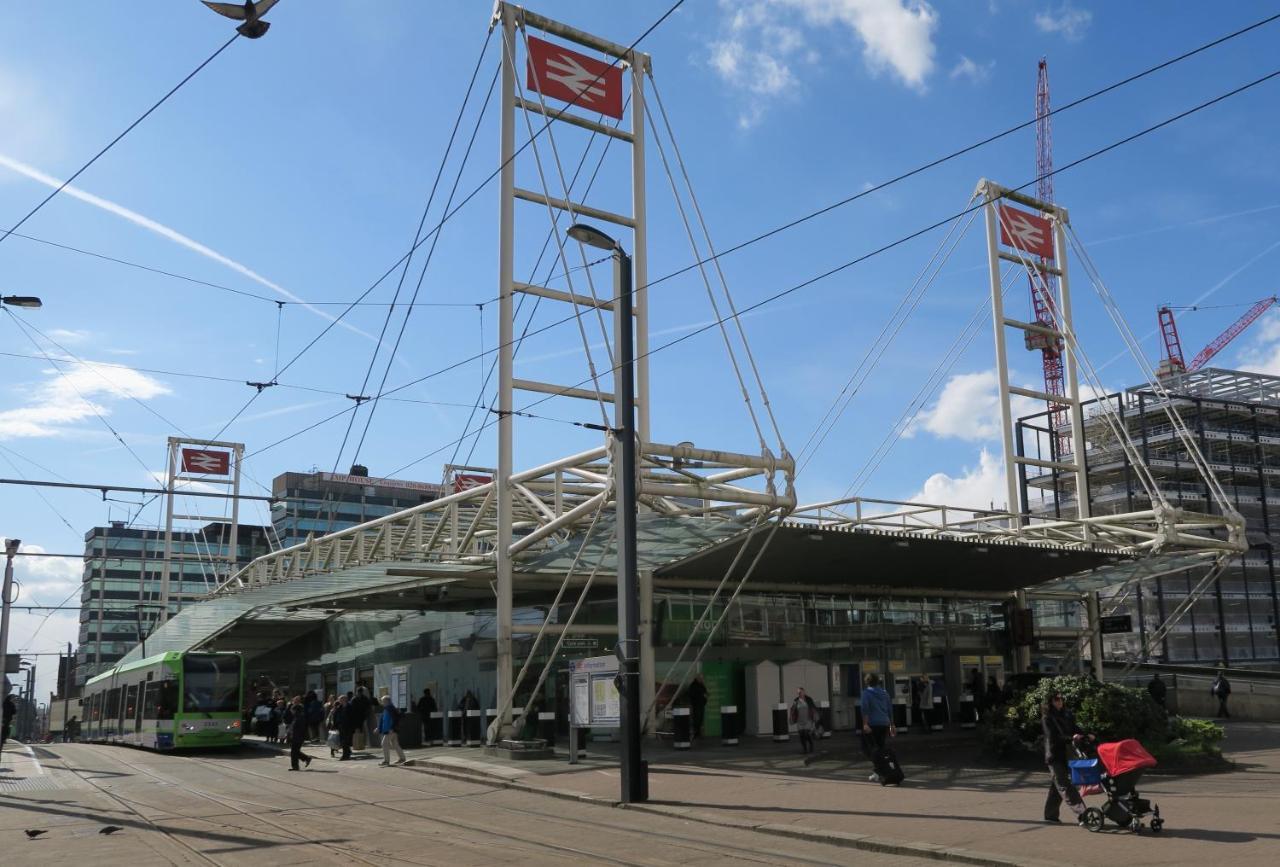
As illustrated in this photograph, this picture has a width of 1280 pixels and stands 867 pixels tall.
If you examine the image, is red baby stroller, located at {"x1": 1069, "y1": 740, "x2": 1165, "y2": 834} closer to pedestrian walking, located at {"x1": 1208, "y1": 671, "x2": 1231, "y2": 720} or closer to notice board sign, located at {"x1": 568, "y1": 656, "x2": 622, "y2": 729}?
notice board sign, located at {"x1": 568, "y1": 656, "x2": 622, "y2": 729}

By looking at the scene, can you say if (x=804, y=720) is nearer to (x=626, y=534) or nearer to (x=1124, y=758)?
(x=626, y=534)

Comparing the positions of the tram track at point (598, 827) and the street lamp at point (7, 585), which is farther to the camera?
the street lamp at point (7, 585)

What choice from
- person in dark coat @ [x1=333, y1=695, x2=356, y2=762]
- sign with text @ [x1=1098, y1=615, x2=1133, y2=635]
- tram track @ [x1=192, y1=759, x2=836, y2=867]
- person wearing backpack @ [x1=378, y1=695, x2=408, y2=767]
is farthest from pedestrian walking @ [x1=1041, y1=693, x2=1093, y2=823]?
sign with text @ [x1=1098, y1=615, x2=1133, y2=635]

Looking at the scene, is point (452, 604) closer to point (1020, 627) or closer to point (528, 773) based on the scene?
point (528, 773)

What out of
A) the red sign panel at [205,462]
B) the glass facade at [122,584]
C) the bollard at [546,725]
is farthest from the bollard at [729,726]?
the glass facade at [122,584]

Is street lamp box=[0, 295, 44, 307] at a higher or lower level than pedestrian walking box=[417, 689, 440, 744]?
higher

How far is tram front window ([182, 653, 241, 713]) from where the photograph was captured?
29.6 meters

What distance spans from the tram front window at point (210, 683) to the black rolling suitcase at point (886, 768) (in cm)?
1879

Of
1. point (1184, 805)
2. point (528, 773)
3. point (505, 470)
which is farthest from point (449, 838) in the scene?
point (505, 470)

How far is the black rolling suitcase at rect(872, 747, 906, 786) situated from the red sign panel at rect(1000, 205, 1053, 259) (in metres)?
22.7

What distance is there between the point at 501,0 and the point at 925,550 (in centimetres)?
1608

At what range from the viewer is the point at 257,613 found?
37.6m

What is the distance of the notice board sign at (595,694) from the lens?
18.4 meters

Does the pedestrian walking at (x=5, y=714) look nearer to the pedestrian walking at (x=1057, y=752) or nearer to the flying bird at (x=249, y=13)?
the flying bird at (x=249, y=13)
